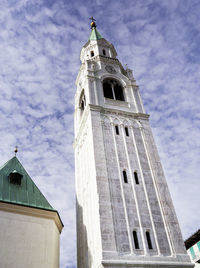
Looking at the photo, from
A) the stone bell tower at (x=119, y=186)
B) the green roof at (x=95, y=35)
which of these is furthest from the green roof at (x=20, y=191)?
the green roof at (x=95, y=35)

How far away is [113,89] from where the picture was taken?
29.2m

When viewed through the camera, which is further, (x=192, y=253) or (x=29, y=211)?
(x=192, y=253)

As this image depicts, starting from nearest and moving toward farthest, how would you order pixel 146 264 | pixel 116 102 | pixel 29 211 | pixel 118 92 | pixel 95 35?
pixel 146 264, pixel 29 211, pixel 116 102, pixel 118 92, pixel 95 35

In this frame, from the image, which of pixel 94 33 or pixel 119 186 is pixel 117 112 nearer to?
pixel 119 186

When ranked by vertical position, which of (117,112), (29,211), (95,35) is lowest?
(29,211)

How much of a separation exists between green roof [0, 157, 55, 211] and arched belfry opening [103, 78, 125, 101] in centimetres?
1222

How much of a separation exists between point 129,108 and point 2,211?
15464 millimetres

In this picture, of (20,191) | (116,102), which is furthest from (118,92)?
(20,191)

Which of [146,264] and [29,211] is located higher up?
[29,211]

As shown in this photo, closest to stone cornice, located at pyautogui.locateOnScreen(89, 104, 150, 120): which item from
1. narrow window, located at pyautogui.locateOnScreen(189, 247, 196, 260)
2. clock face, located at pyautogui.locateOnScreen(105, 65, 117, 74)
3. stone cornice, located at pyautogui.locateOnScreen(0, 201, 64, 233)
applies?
clock face, located at pyautogui.locateOnScreen(105, 65, 117, 74)

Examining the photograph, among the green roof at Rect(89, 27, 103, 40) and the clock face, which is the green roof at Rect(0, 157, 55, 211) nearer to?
the clock face

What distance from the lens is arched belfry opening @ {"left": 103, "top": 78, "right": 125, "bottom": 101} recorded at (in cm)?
2886

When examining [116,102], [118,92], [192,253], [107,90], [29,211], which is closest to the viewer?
[29,211]

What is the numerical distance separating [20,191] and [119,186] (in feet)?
25.7
